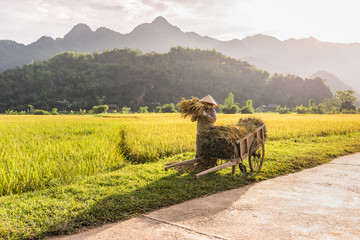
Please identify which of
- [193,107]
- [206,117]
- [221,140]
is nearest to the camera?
[221,140]

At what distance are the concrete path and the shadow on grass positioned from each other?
10 cm

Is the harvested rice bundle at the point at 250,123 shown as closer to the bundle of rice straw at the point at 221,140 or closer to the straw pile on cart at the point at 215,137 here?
the straw pile on cart at the point at 215,137

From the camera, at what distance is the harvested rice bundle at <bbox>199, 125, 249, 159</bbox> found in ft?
16.1

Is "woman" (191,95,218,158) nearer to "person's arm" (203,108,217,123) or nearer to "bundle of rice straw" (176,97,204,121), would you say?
"person's arm" (203,108,217,123)

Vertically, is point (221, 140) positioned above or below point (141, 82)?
below

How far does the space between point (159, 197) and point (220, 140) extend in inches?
63.4

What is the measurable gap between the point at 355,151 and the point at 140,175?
7.43 metres

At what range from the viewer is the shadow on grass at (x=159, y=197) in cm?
338

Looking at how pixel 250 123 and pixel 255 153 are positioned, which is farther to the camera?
pixel 250 123

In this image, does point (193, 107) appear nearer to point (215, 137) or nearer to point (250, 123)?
point (215, 137)

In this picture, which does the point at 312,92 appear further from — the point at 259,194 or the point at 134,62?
the point at 259,194

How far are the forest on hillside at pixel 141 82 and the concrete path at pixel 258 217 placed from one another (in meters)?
64.7

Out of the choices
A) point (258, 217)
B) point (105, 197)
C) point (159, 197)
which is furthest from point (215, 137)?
point (105, 197)

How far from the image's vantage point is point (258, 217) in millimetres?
3365
